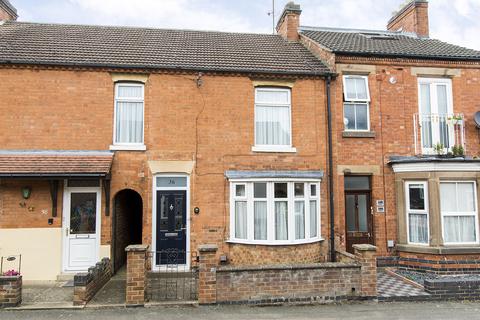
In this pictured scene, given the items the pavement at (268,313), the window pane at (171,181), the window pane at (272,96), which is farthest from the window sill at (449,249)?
the window pane at (171,181)

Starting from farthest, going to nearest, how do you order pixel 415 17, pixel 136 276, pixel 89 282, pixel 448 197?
pixel 415 17 < pixel 448 197 < pixel 89 282 < pixel 136 276

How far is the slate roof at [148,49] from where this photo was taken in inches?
433

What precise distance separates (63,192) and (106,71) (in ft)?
12.0

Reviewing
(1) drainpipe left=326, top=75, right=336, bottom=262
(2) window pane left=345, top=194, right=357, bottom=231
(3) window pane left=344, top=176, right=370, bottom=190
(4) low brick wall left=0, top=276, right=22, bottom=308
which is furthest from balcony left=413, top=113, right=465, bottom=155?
(4) low brick wall left=0, top=276, right=22, bottom=308

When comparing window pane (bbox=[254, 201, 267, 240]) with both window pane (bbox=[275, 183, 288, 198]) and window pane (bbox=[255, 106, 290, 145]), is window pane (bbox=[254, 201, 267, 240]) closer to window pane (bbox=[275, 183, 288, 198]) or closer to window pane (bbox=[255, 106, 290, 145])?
window pane (bbox=[275, 183, 288, 198])

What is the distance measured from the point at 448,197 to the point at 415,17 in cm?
870

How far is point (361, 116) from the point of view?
1194 centimetres

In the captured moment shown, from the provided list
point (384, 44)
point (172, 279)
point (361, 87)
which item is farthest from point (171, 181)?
point (384, 44)

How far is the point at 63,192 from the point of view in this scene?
34.2 feet

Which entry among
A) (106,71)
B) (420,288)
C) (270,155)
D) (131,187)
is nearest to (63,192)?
(131,187)

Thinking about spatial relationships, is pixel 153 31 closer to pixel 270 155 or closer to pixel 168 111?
pixel 168 111

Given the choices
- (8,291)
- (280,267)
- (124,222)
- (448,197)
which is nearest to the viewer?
(8,291)

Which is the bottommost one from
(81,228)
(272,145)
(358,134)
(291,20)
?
(81,228)

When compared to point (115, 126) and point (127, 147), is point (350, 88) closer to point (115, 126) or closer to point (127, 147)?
point (127, 147)
